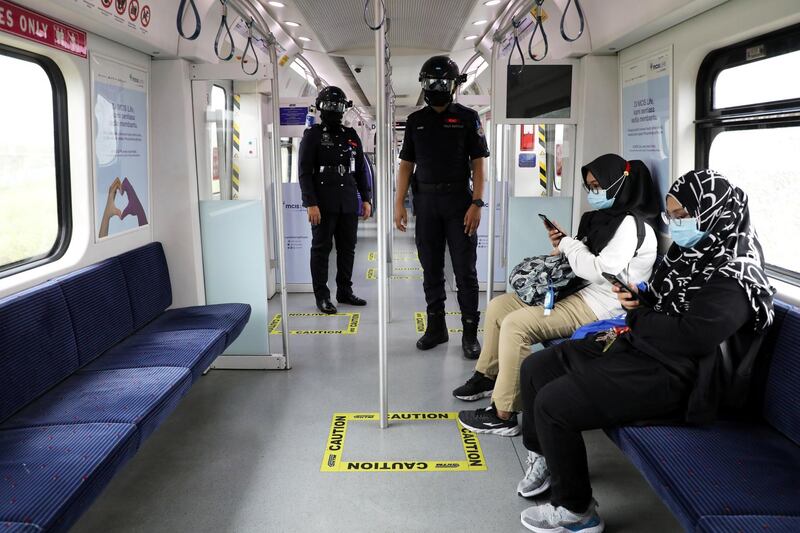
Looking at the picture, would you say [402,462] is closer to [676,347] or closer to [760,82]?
Answer: [676,347]

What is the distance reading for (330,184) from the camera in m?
6.07

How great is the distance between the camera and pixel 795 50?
9.04 feet

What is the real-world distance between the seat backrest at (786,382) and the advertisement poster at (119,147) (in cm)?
346

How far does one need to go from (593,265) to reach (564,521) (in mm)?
1288

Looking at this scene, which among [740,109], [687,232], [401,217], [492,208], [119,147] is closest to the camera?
[687,232]

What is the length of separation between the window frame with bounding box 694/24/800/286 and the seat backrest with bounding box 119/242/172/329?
3.39 meters

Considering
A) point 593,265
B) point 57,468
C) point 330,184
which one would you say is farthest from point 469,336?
point 57,468

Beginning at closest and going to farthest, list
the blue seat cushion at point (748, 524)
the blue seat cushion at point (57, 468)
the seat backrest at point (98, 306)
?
the blue seat cushion at point (748, 524) → the blue seat cushion at point (57, 468) → the seat backrest at point (98, 306)

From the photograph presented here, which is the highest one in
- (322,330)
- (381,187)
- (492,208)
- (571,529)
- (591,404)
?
(381,187)

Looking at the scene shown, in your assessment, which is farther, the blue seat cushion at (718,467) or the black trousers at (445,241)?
the black trousers at (445,241)

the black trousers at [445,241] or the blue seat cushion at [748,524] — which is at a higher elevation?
the black trousers at [445,241]

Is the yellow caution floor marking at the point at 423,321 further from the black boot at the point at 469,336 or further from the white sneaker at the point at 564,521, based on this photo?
the white sneaker at the point at 564,521

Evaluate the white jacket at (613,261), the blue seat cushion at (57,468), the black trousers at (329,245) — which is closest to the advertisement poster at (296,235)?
the black trousers at (329,245)

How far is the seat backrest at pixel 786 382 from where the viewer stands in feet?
7.47
